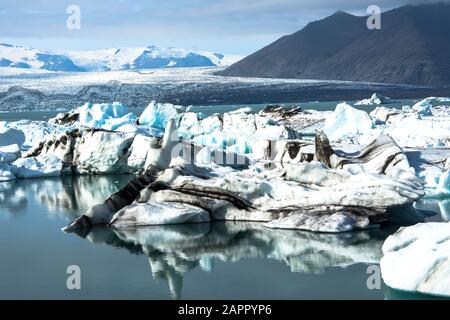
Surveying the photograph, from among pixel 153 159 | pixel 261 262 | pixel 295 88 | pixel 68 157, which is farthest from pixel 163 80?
pixel 261 262

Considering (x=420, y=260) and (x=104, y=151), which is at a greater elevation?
(x=420, y=260)

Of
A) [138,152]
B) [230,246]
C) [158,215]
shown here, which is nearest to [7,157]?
[138,152]

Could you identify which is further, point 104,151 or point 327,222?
point 104,151

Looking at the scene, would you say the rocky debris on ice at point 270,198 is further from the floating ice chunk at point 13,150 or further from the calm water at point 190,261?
the floating ice chunk at point 13,150

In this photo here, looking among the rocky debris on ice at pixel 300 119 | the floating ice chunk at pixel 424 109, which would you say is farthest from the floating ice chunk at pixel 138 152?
the floating ice chunk at pixel 424 109

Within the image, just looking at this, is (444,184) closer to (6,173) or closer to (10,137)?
(6,173)
